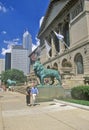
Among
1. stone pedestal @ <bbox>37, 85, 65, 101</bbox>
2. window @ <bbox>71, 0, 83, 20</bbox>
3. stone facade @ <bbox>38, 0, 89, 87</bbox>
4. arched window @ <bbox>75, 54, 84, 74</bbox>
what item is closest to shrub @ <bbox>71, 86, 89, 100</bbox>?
stone pedestal @ <bbox>37, 85, 65, 101</bbox>

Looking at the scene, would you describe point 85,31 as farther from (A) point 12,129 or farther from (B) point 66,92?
(A) point 12,129

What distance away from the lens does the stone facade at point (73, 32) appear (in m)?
38.4

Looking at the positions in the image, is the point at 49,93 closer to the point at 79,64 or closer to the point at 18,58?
the point at 79,64

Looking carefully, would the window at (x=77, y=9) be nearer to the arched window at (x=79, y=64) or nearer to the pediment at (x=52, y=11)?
the arched window at (x=79, y=64)

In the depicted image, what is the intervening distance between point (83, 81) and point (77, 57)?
1085 cm

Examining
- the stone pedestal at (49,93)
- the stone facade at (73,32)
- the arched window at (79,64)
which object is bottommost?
the stone pedestal at (49,93)

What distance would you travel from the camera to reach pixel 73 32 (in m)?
43.8

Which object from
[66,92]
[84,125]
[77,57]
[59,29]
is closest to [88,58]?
[77,57]

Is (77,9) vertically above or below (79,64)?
above

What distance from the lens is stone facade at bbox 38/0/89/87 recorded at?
38.4 metres

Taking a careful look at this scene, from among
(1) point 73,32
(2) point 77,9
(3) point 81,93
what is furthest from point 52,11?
(3) point 81,93

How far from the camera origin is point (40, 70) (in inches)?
917

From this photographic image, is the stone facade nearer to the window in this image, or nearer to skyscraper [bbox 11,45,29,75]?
the window

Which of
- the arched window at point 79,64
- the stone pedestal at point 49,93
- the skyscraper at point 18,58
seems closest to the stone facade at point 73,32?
the arched window at point 79,64
